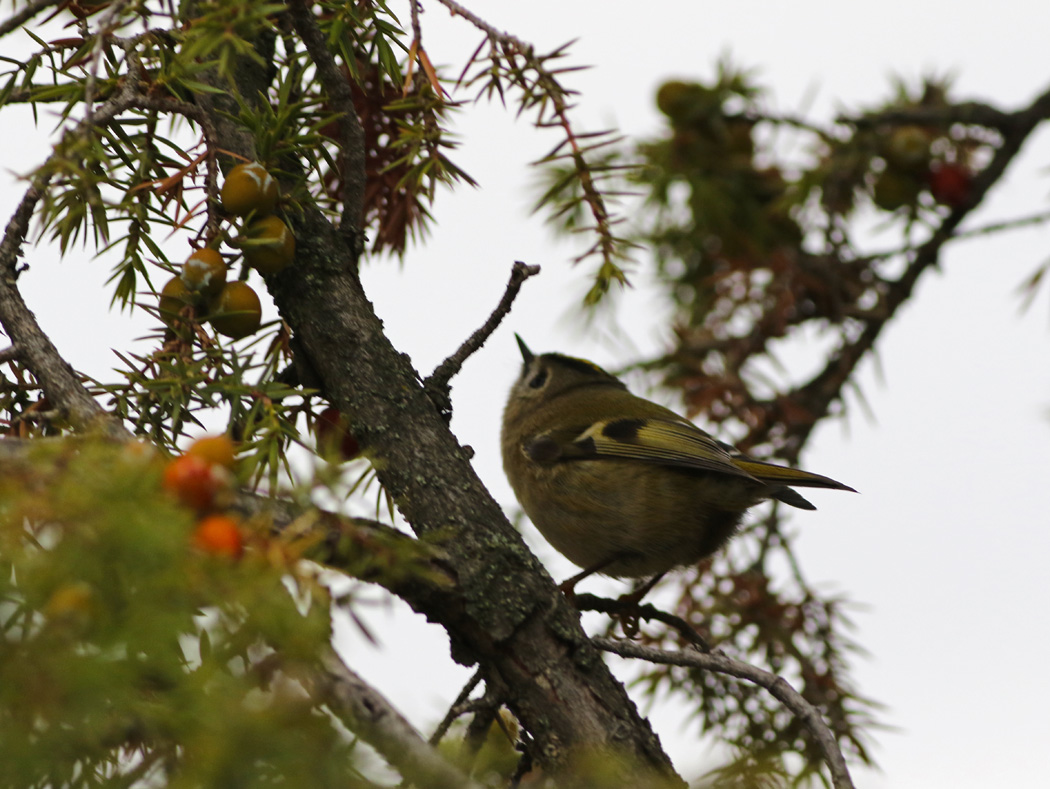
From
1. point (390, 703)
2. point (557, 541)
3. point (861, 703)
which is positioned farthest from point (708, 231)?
point (390, 703)

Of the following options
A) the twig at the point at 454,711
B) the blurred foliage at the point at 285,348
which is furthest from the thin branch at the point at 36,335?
the twig at the point at 454,711

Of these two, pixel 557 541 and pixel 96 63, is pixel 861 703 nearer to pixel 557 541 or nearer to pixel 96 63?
pixel 557 541

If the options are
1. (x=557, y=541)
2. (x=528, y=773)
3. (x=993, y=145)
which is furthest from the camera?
(x=557, y=541)

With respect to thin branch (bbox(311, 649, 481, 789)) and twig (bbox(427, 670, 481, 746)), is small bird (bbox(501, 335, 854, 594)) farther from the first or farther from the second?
thin branch (bbox(311, 649, 481, 789))

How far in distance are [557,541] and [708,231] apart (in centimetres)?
101

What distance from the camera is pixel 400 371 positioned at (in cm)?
157

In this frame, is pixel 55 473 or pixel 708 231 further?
pixel 708 231

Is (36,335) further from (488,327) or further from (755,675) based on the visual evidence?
(755,675)

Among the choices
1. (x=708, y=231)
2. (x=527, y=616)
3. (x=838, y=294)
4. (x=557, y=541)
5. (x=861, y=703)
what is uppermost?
(x=708, y=231)

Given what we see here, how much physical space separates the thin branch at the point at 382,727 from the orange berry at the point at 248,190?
78 centimetres

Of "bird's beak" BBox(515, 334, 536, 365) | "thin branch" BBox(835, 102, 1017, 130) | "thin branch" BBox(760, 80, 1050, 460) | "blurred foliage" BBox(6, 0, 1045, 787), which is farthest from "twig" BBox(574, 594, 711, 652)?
"bird's beak" BBox(515, 334, 536, 365)

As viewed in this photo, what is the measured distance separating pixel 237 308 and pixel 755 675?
35.4 inches

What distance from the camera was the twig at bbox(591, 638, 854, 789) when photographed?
1.33 m

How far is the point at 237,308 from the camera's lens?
1.40 meters
